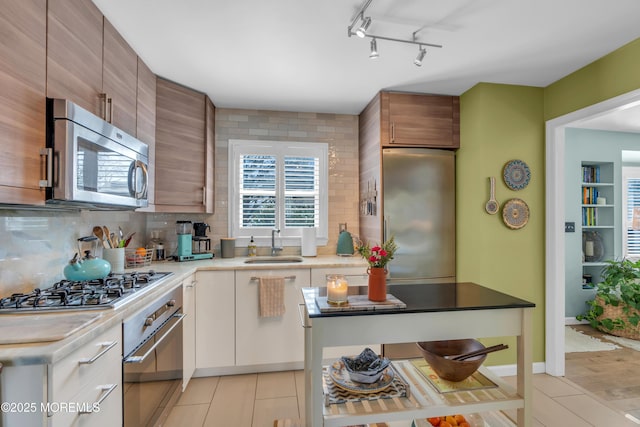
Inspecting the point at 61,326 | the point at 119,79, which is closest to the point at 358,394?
the point at 61,326

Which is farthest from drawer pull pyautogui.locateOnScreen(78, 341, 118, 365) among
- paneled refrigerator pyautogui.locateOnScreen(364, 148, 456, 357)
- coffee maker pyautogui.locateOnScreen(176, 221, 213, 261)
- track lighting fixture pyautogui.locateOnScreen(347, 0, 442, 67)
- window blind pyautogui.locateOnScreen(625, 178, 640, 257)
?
window blind pyautogui.locateOnScreen(625, 178, 640, 257)

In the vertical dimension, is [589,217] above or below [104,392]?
above

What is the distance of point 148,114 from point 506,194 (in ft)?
10.1

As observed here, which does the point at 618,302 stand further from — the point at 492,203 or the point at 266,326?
the point at 266,326

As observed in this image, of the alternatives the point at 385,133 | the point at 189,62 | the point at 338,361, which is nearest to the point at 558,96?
the point at 385,133

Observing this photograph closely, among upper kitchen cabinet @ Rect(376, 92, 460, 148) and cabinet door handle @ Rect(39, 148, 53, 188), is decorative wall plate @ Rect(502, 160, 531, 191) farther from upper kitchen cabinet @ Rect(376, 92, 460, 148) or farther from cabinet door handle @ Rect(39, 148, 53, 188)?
cabinet door handle @ Rect(39, 148, 53, 188)

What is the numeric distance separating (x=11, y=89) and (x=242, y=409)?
7.37ft

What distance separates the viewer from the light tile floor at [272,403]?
211cm

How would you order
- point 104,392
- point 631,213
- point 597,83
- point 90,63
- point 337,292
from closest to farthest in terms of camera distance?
point 104,392 < point 337,292 < point 90,63 < point 597,83 < point 631,213

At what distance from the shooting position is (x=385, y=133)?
2918mm

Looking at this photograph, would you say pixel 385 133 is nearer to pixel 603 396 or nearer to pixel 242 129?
pixel 242 129

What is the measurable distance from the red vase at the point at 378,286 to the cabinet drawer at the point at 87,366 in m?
1.13

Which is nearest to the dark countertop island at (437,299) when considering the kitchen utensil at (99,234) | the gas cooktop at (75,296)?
the gas cooktop at (75,296)

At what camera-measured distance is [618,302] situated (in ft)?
12.1
